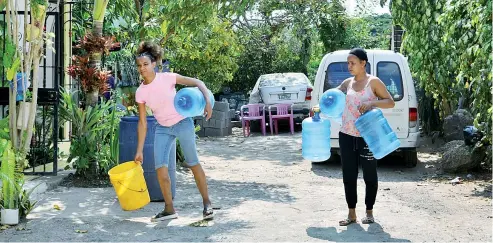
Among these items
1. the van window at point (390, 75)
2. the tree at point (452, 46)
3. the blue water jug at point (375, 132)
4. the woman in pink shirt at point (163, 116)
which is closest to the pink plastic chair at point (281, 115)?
the tree at point (452, 46)

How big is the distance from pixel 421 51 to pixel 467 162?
6.69 feet

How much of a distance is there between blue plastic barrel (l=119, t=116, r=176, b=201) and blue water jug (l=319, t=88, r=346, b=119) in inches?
75.3

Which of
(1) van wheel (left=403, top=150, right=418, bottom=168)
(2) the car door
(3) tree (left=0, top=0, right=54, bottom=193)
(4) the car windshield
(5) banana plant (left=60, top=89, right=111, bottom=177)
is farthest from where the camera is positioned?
(4) the car windshield

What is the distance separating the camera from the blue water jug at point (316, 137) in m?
7.71

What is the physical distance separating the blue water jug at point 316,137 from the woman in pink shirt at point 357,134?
440 millimetres

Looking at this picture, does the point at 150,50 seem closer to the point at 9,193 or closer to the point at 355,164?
the point at 9,193

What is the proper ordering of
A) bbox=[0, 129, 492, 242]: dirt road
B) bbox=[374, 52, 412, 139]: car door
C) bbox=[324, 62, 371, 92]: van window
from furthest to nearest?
bbox=[324, 62, 371, 92]: van window → bbox=[374, 52, 412, 139]: car door → bbox=[0, 129, 492, 242]: dirt road

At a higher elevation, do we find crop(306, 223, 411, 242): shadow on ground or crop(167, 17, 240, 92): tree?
crop(167, 17, 240, 92): tree

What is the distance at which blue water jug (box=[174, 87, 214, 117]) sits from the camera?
23.7 feet

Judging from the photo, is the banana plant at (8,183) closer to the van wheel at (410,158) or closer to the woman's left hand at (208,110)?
the woman's left hand at (208,110)

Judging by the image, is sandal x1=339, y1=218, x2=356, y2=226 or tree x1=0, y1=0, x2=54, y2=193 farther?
tree x1=0, y1=0, x2=54, y2=193

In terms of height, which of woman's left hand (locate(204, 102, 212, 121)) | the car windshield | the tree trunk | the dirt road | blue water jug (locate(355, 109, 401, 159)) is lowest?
the dirt road

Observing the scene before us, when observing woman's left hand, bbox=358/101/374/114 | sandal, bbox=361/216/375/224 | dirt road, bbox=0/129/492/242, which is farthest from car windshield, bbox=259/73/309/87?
woman's left hand, bbox=358/101/374/114

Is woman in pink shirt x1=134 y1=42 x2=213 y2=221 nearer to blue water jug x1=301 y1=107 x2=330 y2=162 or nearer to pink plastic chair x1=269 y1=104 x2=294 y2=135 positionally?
blue water jug x1=301 y1=107 x2=330 y2=162
